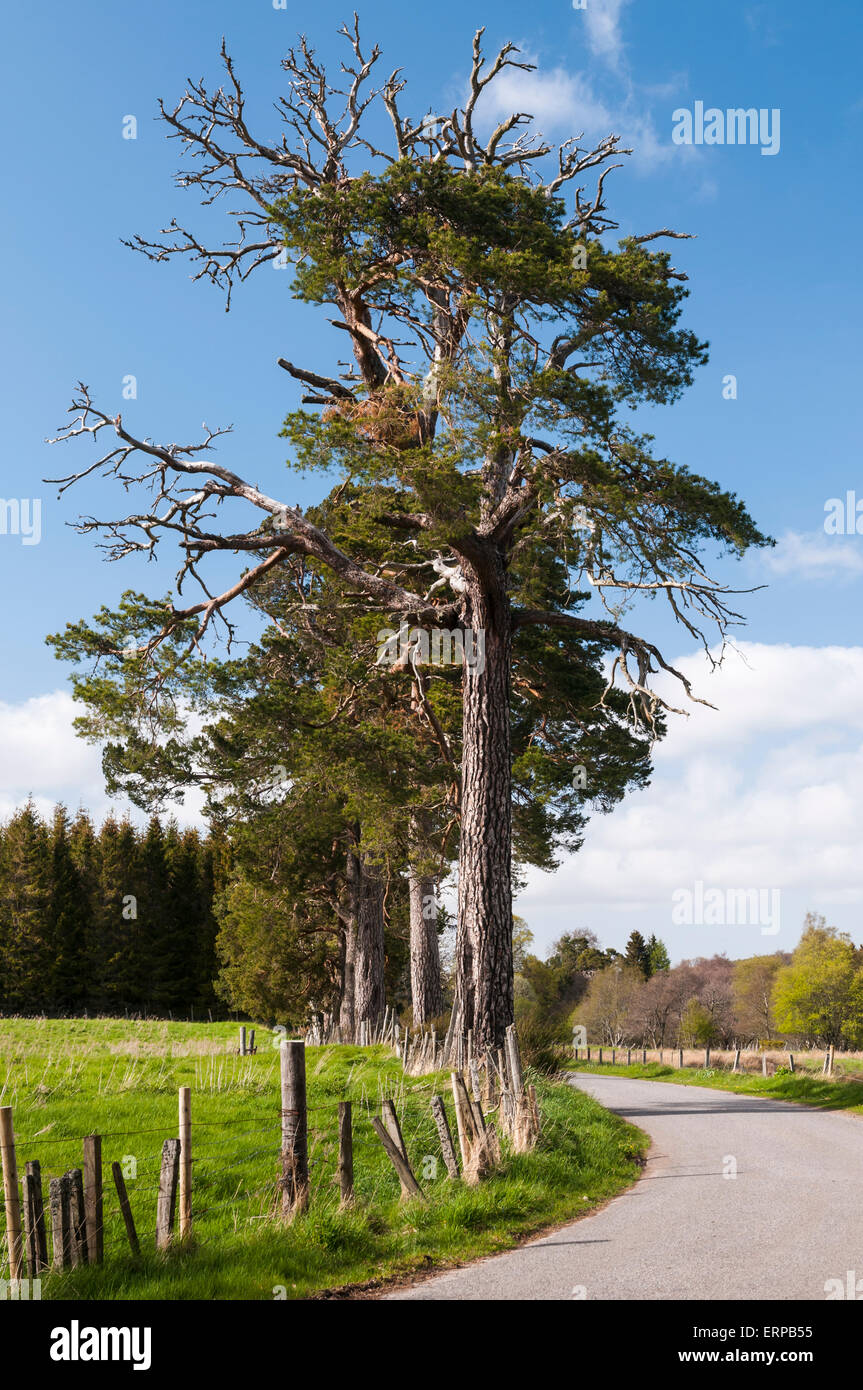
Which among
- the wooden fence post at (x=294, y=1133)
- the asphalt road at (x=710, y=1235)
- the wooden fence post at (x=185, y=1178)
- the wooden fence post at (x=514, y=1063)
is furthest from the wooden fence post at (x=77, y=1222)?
the wooden fence post at (x=514, y=1063)

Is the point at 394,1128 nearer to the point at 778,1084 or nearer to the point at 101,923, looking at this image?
the point at 778,1084

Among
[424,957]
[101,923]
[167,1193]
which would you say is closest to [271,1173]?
[167,1193]

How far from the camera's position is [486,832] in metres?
16.7

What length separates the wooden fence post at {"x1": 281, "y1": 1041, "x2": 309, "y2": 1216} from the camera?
27.7ft

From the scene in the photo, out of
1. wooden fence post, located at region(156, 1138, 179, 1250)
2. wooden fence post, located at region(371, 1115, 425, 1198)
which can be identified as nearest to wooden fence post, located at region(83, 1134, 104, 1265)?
wooden fence post, located at region(156, 1138, 179, 1250)

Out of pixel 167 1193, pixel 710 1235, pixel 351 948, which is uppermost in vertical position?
pixel 167 1193

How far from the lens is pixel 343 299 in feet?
59.4

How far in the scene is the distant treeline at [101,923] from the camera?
64.2m

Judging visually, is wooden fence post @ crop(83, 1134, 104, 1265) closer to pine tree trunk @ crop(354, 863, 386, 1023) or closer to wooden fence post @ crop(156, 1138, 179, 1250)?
wooden fence post @ crop(156, 1138, 179, 1250)

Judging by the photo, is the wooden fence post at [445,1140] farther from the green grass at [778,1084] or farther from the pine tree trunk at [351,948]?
the pine tree trunk at [351,948]

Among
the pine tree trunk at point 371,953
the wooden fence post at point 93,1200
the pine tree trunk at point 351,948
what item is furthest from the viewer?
the pine tree trunk at point 351,948

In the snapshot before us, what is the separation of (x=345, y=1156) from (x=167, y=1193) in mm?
1864

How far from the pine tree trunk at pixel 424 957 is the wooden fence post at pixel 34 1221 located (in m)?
18.1

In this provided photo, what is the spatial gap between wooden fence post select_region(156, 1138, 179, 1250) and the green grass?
14.9m
